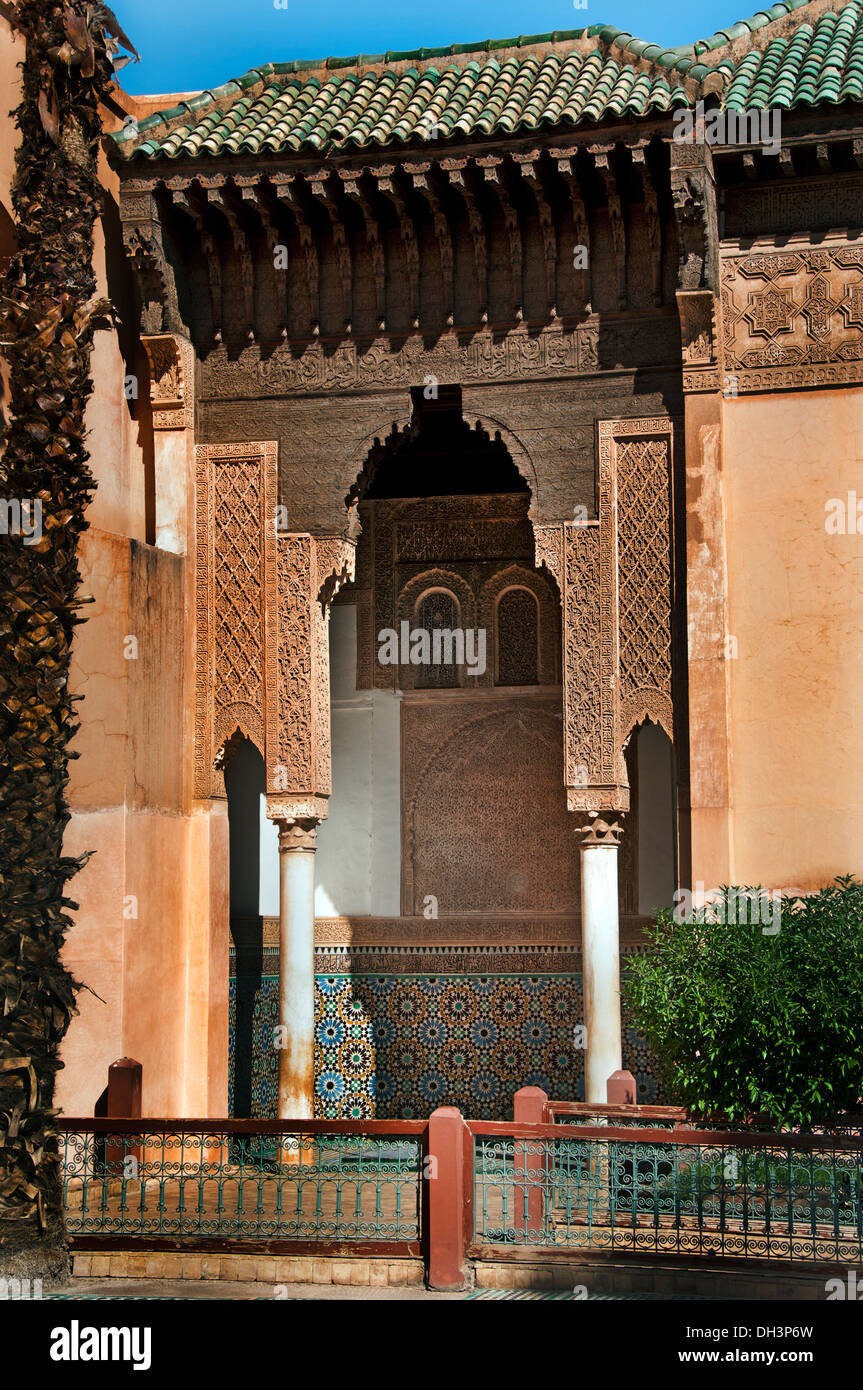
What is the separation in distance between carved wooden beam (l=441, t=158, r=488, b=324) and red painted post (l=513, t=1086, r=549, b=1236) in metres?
4.63

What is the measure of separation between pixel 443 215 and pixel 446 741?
3819 mm

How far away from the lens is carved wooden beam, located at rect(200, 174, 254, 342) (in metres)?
10.1

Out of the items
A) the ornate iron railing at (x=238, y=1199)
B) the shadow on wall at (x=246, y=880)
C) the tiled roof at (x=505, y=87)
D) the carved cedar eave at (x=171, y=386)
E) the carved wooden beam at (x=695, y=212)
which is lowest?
the ornate iron railing at (x=238, y=1199)

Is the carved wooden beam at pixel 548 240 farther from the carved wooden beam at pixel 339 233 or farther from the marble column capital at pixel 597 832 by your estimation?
the marble column capital at pixel 597 832

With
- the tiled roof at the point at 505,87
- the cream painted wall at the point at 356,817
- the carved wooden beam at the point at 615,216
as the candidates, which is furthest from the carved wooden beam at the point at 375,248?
the cream painted wall at the point at 356,817

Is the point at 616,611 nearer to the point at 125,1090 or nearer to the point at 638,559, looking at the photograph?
the point at 638,559

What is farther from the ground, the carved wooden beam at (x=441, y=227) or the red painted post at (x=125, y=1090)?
the carved wooden beam at (x=441, y=227)

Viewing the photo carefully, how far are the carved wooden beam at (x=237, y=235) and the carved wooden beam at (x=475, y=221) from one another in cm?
130

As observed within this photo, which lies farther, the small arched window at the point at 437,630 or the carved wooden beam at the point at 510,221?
the small arched window at the point at 437,630

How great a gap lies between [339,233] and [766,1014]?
5.32 m

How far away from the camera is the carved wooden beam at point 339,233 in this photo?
9.98m

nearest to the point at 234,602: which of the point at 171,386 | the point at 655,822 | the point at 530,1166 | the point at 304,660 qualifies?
the point at 304,660

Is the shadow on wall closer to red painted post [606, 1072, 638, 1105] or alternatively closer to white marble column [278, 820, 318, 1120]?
white marble column [278, 820, 318, 1120]

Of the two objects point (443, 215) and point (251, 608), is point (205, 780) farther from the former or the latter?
point (443, 215)
